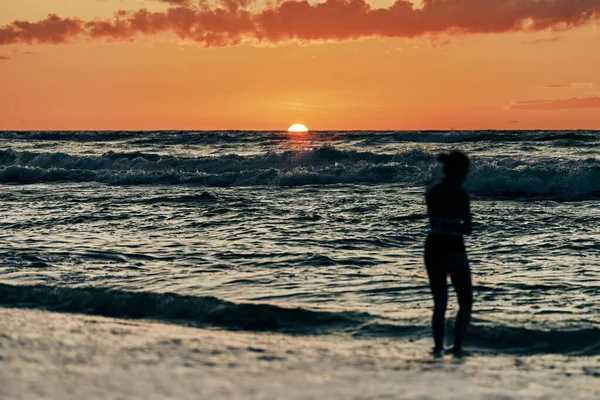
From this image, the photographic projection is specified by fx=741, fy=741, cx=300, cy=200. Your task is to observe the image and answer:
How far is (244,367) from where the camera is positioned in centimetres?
655

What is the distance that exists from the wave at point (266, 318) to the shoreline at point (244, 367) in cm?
39

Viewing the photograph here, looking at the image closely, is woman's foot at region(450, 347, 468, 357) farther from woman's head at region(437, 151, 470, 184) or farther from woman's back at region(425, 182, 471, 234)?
woman's head at region(437, 151, 470, 184)

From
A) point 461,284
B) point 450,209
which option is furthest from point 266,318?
point 450,209

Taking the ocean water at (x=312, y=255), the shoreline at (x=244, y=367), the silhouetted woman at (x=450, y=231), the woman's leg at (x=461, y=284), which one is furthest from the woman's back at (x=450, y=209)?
the ocean water at (x=312, y=255)

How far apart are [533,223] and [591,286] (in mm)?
6974

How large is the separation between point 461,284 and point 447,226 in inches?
24.3

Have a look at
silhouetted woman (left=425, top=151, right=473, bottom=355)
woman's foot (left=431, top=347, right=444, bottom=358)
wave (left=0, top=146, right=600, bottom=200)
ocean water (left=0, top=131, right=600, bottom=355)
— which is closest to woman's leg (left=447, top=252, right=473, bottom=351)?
silhouetted woman (left=425, top=151, right=473, bottom=355)

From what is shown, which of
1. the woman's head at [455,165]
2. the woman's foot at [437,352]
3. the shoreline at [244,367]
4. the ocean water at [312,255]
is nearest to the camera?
the shoreline at [244,367]

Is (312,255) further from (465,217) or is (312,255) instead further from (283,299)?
(465,217)

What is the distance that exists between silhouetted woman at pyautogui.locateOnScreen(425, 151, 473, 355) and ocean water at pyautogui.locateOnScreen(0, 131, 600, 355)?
1.02 m

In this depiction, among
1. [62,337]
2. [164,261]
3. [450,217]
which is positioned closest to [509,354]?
[450,217]

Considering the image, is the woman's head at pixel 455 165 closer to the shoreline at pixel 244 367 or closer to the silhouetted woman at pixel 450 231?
the silhouetted woman at pixel 450 231

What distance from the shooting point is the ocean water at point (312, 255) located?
8945 millimetres

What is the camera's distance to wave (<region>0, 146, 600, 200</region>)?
26.8m
